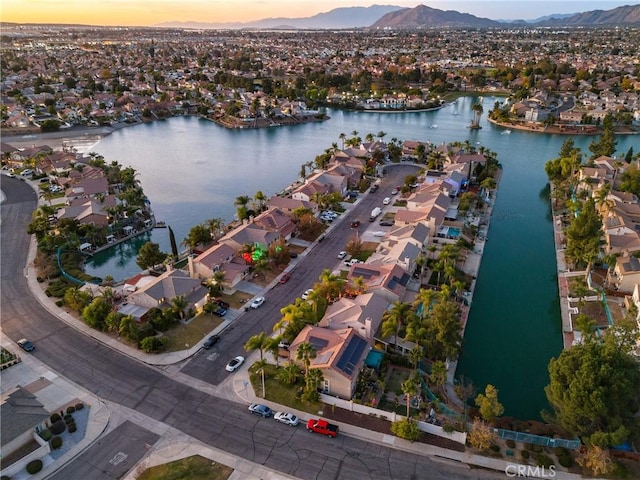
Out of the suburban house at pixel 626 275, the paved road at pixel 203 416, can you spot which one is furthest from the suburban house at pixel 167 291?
the suburban house at pixel 626 275

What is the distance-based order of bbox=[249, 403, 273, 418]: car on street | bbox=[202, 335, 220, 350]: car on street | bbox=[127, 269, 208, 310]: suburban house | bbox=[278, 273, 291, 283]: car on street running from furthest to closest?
bbox=[278, 273, 291, 283]: car on street, bbox=[127, 269, 208, 310]: suburban house, bbox=[202, 335, 220, 350]: car on street, bbox=[249, 403, 273, 418]: car on street

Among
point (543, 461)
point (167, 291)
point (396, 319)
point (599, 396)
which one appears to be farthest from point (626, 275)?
point (167, 291)

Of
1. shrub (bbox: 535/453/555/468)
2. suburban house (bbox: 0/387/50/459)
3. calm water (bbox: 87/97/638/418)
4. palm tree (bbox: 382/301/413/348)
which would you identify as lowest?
calm water (bbox: 87/97/638/418)

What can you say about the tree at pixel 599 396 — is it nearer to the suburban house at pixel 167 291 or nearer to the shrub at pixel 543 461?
the shrub at pixel 543 461

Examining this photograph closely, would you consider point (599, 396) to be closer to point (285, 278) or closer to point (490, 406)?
point (490, 406)

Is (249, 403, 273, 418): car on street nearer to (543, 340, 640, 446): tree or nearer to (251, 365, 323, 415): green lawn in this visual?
(251, 365, 323, 415): green lawn
